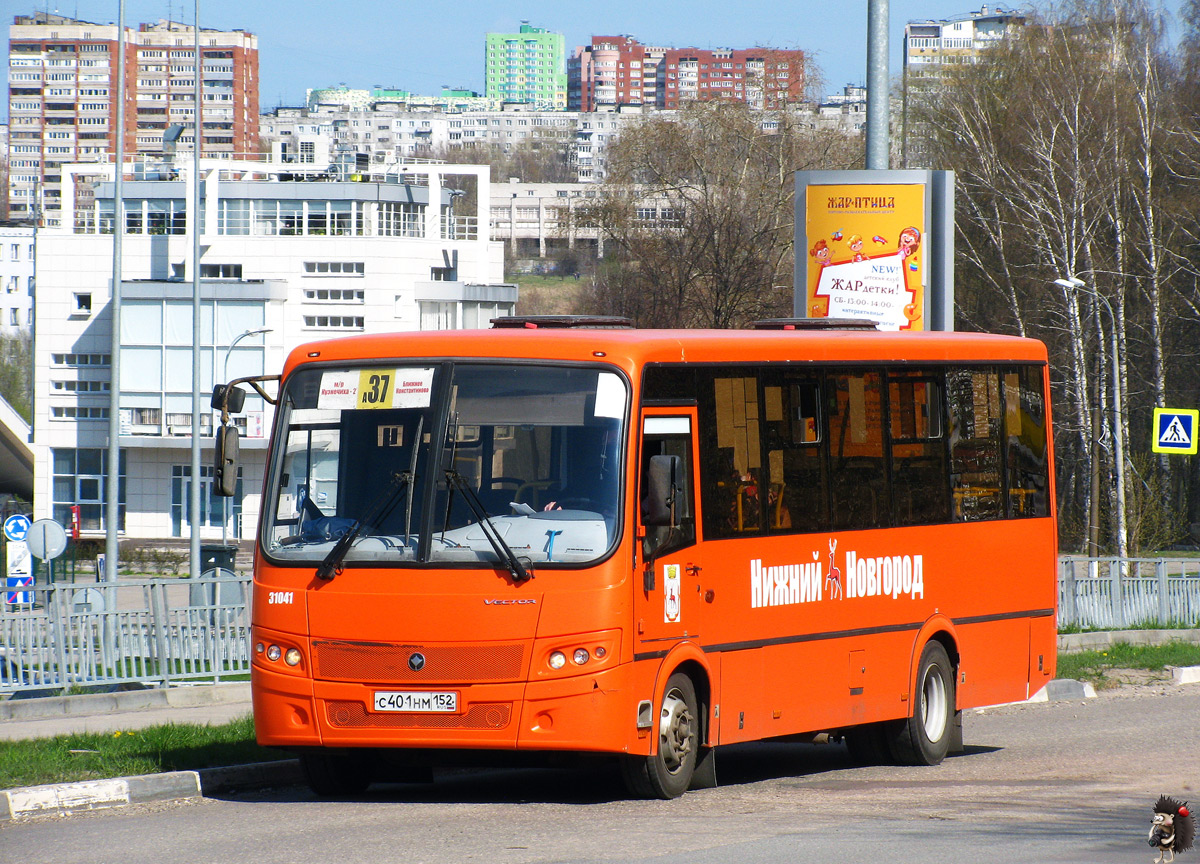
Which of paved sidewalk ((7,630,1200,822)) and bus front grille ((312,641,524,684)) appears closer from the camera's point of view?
bus front grille ((312,641,524,684))

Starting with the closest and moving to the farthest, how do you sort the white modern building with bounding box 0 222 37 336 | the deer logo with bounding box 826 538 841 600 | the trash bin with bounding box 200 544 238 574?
the deer logo with bounding box 826 538 841 600, the trash bin with bounding box 200 544 238 574, the white modern building with bounding box 0 222 37 336

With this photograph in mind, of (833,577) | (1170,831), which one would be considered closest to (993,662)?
(833,577)

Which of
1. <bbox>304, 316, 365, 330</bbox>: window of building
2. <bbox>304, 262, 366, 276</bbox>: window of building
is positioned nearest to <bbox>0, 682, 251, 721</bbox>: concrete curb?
<bbox>304, 316, 365, 330</bbox>: window of building

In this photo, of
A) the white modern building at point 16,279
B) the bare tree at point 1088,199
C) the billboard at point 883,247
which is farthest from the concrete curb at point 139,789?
the white modern building at point 16,279

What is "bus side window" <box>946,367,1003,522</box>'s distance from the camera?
12695 millimetres

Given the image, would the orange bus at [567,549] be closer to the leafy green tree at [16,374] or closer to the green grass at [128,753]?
the green grass at [128,753]

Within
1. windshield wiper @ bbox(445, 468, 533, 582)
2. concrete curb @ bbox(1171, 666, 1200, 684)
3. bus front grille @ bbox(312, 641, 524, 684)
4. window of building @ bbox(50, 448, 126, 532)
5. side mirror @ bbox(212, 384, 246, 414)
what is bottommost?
window of building @ bbox(50, 448, 126, 532)

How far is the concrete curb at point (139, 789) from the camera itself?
9.47 m

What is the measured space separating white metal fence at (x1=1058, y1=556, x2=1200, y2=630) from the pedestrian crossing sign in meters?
1.83

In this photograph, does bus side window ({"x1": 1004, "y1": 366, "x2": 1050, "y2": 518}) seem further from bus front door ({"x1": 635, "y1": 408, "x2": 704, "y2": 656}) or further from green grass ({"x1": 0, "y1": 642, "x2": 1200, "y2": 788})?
green grass ({"x1": 0, "y1": 642, "x2": 1200, "y2": 788})

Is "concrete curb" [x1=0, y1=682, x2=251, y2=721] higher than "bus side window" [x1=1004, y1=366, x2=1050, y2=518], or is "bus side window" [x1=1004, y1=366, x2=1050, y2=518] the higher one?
"bus side window" [x1=1004, y1=366, x2=1050, y2=518]

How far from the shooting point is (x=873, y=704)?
1171 centimetres

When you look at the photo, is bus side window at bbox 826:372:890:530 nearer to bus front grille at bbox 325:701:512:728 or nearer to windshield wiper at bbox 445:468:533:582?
windshield wiper at bbox 445:468:533:582

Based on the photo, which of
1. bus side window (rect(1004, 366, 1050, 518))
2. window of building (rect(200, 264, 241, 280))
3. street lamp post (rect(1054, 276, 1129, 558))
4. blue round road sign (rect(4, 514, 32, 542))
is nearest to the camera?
bus side window (rect(1004, 366, 1050, 518))
